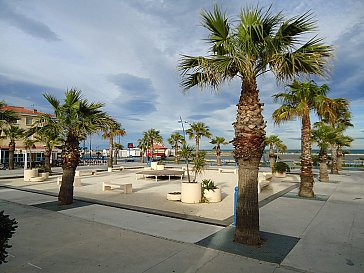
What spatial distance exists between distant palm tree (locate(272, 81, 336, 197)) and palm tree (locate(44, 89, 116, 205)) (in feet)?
30.5

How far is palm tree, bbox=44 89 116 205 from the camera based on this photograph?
9977 millimetres

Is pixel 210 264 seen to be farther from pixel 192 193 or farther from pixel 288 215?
pixel 192 193

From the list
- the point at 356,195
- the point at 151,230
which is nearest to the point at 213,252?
the point at 151,230

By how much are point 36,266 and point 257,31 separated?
21.6ft

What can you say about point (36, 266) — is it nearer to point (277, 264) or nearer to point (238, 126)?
point (277, 264)

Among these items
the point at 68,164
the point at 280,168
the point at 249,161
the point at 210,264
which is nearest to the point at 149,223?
the point at 210,264

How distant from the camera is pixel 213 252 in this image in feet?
17.3

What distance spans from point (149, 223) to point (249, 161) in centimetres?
378

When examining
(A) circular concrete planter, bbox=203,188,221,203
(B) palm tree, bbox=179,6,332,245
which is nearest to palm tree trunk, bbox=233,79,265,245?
(B) palm tree, bbox=179,6,332,245

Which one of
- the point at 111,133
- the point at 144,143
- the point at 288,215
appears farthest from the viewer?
the point at 144,143

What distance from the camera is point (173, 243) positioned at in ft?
19.1

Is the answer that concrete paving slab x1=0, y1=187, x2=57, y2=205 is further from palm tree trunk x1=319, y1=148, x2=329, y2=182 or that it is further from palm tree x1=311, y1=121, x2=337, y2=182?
Result: palm tree x1=311, y1=121, x2=337, y2=182

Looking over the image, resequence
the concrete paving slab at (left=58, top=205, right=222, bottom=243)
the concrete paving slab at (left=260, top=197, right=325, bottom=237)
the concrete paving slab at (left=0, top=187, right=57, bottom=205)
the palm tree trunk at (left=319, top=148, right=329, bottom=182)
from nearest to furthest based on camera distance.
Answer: the concrete paving slab at (left=58, top=205, right=222, bottom=243) < the concrete paving slab at (left=260, top=197, right=325, bottom=237) < the concrete paving slab at (left=0, top=187, right=57, bottom=205) < the palm tree trunk at (left=319, top=148, right=329, bottom=182)

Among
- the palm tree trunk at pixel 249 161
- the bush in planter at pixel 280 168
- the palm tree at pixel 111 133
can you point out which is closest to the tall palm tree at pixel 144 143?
the palm tree at pixel 111 133
